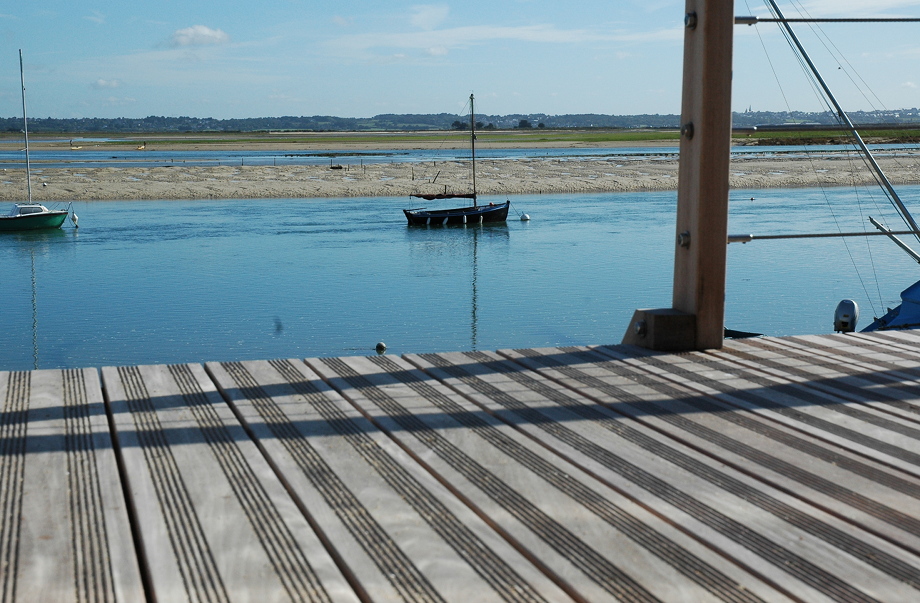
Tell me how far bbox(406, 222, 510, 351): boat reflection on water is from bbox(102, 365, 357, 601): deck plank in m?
9.96

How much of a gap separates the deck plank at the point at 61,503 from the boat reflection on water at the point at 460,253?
989cm

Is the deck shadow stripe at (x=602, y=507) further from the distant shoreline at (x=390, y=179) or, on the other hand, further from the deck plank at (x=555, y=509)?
the distant shoreline at (x=390, y=179)

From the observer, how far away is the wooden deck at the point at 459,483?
1.95 metres

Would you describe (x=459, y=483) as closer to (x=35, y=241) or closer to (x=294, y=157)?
(x=35, y=241)

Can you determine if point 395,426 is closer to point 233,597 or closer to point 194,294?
point 233,597

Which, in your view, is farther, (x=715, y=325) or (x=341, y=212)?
(x=341, y=212)

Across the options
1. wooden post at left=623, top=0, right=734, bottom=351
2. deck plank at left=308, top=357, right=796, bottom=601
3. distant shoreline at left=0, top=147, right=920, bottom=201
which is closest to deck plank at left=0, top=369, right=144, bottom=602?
deck plank at left=308, top=357, right=796, bottom=601

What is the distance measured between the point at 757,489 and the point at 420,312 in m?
13.2

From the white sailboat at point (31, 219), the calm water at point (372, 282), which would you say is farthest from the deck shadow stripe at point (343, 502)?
the white sailboat at point (31, 219)

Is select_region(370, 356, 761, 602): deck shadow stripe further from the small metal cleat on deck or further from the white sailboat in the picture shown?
the white sailboat

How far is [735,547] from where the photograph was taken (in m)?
2.10

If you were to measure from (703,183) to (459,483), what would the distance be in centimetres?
230

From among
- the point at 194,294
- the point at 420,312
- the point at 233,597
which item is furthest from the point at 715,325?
the point at 194,294

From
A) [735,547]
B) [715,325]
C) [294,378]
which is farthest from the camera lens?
[715,325]
